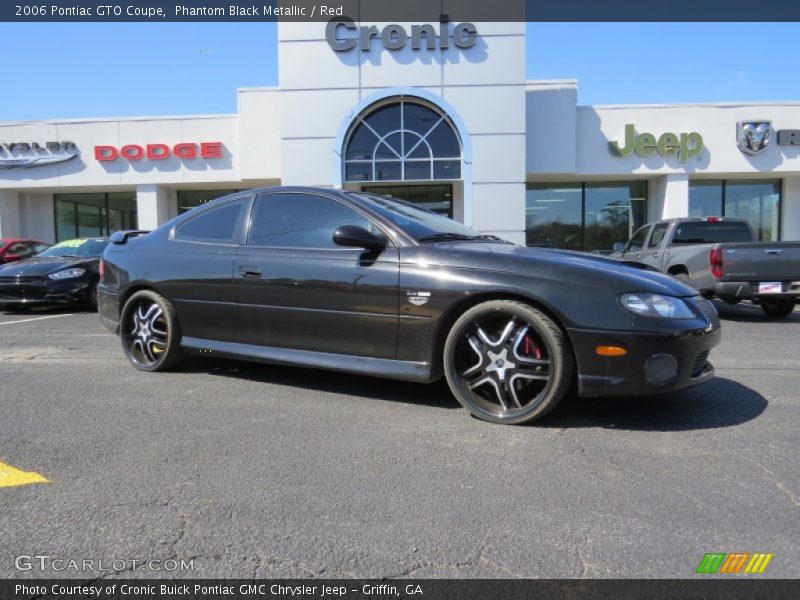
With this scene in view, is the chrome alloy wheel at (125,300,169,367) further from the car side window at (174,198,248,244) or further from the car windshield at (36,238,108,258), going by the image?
the car windshield at (36,238,108,258)

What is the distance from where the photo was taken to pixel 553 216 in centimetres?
1933

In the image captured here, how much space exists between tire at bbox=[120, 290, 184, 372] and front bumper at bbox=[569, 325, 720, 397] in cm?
328

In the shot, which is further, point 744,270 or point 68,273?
point 68,273

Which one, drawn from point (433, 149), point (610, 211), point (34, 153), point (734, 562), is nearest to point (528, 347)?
point (734, 562)

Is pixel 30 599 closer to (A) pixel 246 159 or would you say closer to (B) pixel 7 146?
(A) pixel 246 159

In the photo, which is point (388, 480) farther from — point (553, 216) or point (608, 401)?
point (553, 216)

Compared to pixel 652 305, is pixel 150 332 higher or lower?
lower

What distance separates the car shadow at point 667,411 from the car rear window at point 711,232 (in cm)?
609

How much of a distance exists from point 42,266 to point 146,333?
240 inches

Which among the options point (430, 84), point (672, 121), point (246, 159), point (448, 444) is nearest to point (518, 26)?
point (430, 84)

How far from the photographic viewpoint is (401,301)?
12.0 feet

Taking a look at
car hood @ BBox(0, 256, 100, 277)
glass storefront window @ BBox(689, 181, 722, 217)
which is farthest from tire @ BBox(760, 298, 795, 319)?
car hood @ BBox(0, 256, 100, 277)

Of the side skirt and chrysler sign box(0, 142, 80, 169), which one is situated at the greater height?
chrysler sign box(0, 142, 80, 169)

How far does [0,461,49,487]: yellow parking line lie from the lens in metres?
2.65
